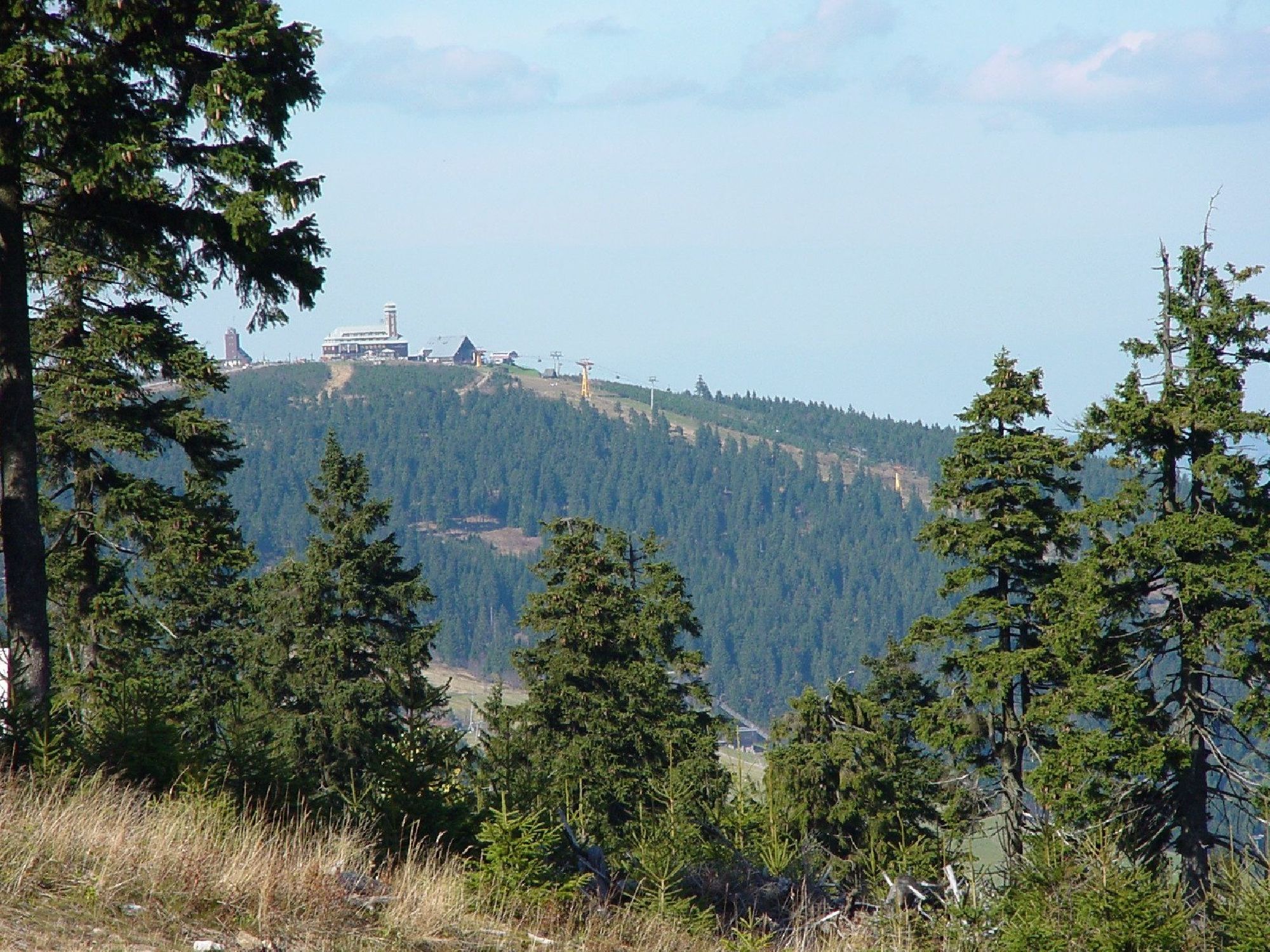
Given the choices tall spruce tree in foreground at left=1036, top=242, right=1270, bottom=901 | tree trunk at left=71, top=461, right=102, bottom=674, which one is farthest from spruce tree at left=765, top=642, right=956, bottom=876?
tree trunk at left=71, top=461, right=102, bottom=674

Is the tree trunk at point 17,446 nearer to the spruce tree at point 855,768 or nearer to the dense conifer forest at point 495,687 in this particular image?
the dense conifer forest at point 495,687

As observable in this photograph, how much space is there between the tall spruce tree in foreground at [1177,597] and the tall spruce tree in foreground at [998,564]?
105 centimetres

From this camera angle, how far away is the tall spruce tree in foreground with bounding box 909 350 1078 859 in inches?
858

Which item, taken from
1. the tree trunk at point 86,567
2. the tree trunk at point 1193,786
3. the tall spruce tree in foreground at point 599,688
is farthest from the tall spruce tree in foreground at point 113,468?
the tree trunk at point 1193,786

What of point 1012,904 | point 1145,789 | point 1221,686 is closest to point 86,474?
point 1012,904

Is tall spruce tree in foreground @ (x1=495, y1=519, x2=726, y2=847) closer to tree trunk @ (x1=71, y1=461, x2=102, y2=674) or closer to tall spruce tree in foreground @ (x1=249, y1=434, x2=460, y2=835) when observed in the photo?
tall spruce tree in foreground @ (x1=249, y1=434, x2=460, y2=835)

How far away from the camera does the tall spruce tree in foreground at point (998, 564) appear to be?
21797 millimetres

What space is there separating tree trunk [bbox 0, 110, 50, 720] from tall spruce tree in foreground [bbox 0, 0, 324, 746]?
12mm

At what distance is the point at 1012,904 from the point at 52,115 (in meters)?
8.54

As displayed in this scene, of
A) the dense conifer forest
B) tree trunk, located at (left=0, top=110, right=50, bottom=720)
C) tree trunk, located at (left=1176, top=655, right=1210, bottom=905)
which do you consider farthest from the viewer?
tree trunk, located at (left=1176, top=655, right=1210, bottom=905)

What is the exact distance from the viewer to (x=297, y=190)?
10016 millimetres

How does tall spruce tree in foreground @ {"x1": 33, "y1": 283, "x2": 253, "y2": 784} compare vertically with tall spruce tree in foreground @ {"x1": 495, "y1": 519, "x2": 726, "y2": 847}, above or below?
above

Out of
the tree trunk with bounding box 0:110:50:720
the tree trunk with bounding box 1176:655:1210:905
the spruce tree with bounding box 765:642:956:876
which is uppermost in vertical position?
the tree trunk with bounding box 0:110:50:720

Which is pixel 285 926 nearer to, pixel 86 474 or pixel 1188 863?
pixel 86 474
